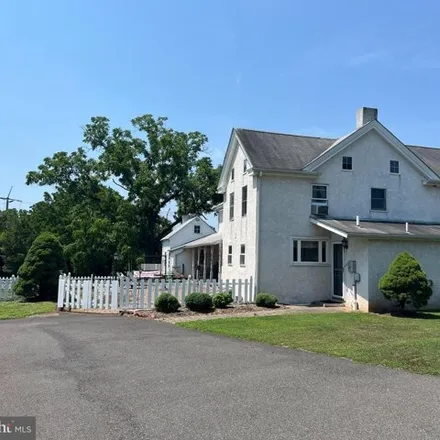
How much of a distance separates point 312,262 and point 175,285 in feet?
20.0

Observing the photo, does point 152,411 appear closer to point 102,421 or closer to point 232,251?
point 102,421

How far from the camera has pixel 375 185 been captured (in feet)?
66.8

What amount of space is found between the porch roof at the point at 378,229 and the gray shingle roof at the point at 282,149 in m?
2.77

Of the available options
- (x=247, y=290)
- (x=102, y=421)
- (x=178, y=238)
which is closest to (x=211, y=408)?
(x=102, y=421)

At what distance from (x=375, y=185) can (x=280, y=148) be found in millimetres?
4588

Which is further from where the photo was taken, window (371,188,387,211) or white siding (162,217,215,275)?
white siding (162,217,215,275)

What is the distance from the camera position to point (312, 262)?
19.2m

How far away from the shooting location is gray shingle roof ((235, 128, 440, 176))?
19312mm

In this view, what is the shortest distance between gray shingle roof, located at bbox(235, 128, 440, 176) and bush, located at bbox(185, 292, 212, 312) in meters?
6.18

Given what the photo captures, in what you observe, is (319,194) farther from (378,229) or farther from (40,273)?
(40,273)

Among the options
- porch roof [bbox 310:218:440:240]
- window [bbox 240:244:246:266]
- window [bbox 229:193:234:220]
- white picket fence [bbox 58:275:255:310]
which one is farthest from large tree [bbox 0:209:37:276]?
porch roof [bbox 310:218:440:240]

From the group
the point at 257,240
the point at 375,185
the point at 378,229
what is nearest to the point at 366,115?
the point at 375,185

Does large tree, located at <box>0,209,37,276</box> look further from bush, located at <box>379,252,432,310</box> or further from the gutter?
bush, located at <box>379,252,432,310</box>

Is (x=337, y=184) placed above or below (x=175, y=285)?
above
